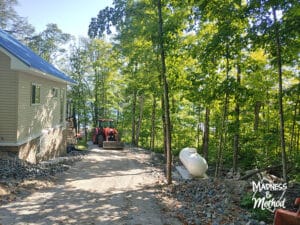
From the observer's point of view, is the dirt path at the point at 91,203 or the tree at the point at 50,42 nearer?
the dirt path at the point at 91,203

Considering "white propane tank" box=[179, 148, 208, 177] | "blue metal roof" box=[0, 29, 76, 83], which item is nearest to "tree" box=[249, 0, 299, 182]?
"white propane tank" box=[179, 148, 208, 177]

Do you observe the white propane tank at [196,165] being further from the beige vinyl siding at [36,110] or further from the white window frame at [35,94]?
the white window frame at [35,94]

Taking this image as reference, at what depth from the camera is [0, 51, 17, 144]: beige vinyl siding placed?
36.9ft

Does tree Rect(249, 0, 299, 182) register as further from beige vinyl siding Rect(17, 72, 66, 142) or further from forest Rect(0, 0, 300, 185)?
beige vinyl siding Rect(17, 72, 66, 142)

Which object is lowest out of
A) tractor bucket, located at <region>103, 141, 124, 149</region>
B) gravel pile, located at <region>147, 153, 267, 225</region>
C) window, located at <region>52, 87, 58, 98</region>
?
gravel pile, located at <region>147, 153, 267, 225</region>

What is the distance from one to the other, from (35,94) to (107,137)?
10.4 metres

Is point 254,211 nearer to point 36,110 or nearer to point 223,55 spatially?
point 223,55

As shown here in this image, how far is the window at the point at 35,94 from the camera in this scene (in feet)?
43.7

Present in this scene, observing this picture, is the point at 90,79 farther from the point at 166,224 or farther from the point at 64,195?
the point at 166,224

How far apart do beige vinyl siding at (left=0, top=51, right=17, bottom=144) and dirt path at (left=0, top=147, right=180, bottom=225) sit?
261 centimetres

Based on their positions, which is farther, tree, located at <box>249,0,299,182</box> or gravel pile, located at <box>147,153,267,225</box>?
tree, located at <box>249,0,299,182</box>

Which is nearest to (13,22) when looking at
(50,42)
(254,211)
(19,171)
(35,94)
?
(50,42)

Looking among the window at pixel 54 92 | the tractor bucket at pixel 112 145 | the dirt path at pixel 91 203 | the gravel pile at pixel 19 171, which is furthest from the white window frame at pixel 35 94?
the tractor bucket at pixel 112 145

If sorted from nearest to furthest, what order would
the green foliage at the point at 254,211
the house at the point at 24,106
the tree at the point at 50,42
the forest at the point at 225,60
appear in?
the green foliage at the point at 254,211, the forest at the point at 225,60, the house at the point at 24,106, the tree at the point at 50,42
